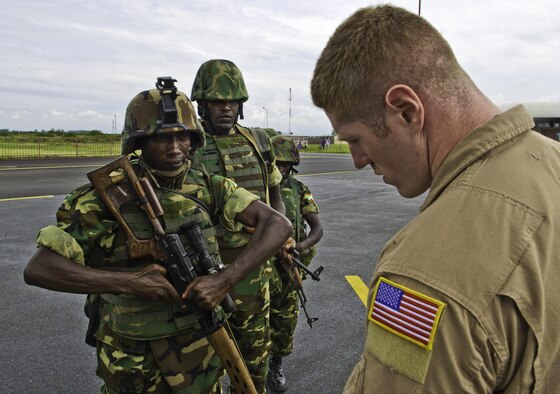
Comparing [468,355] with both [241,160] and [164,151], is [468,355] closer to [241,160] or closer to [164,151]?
[164,151]

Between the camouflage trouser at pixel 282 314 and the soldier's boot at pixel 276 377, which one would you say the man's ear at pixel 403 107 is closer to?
the camouflage trouser at pixel 282 314

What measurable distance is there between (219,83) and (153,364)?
201cm

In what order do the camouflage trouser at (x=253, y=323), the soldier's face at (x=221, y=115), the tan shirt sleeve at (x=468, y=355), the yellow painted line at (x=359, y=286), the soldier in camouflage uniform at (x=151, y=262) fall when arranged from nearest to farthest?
the tan shirt sleeve at (x=468, y=355), the soldier in camouflage uniform at (x=151, y=262), the camouflage trouser at (x=253, y=323), the soldier's face at (x=221, y=115), the yellow painted line at (x=359, y=286)

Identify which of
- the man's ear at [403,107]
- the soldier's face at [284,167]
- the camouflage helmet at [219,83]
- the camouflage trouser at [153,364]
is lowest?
the camouflage trouser at [153,364]

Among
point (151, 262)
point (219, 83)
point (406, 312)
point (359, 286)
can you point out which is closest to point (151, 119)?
point (151, 262)

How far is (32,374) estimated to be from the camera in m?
3.30

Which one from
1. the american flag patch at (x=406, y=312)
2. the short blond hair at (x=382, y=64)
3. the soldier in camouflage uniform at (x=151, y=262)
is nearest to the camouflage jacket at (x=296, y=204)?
the soldier in camouflage uniform at (x=151, y=262)

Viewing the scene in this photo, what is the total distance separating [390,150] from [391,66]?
0.19 metres

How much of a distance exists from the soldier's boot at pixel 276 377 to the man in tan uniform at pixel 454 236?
8.41 feet

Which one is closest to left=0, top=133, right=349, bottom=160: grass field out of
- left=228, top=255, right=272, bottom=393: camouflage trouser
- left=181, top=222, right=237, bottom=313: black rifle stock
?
left=228, top=255, right=272, bottom=393: camouflage trouser

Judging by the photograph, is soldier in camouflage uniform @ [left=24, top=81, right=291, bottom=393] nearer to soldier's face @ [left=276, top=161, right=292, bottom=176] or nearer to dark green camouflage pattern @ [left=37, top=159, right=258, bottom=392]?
dark green camouflage pattern @ [left=37, top=159, right=258, bottom=392]

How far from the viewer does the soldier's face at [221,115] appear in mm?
3328

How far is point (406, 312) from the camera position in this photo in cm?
80

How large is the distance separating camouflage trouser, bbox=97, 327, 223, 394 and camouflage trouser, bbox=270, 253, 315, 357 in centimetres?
124
